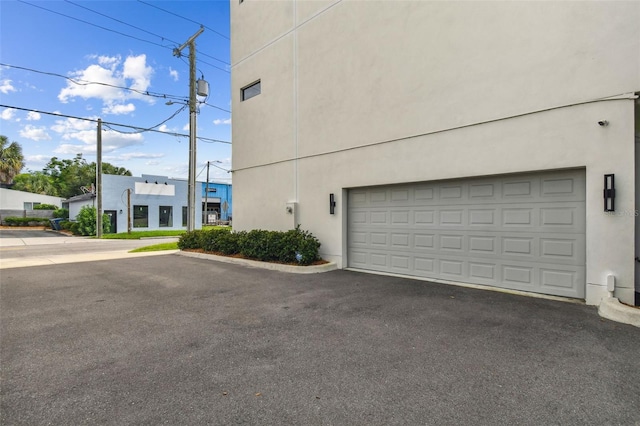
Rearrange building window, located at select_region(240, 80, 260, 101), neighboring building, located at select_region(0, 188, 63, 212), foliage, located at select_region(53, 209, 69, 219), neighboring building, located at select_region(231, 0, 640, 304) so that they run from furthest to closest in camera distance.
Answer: neighboring building, located at select_region(0, 188, 63, 212) → foliage, located at select_region(53, 209, 69, 219) → building window, located at select_region(240, 80, 260, 101) → neighboring building, located at select_region(231, 0, 640, 304)

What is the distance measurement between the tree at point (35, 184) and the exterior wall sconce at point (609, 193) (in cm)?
5788

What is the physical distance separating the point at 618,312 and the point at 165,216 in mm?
28991

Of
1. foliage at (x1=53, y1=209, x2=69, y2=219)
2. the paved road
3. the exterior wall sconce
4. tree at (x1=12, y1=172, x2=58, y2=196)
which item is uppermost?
tree at (x1=12, y1=172, x2=58, y2=196)

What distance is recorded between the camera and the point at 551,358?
319 cm

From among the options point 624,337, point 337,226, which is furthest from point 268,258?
point 624,337

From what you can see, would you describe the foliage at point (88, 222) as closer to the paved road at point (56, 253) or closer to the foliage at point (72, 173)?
the paved road at point (56, 253)

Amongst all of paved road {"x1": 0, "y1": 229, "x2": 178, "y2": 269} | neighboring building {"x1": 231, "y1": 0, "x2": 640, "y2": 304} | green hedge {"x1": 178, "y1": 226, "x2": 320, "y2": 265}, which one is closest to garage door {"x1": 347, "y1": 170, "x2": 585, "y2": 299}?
neighboring building {"x1": 231, "y1": 0, "x2": 640, "y2": 304}

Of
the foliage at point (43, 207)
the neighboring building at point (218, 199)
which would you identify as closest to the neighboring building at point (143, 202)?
the neighboring building at point (218, 199)

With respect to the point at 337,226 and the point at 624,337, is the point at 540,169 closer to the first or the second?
the point at 624,337

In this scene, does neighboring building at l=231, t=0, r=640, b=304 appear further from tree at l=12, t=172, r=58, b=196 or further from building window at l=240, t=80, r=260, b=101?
tree at l=12, t=172, r=58, b=196

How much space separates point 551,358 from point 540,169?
3.49 meters

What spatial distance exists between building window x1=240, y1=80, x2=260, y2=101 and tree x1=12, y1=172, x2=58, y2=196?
156 feet

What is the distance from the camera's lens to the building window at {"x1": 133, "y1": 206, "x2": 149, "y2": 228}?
84.5ft

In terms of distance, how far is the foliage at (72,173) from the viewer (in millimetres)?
45031
